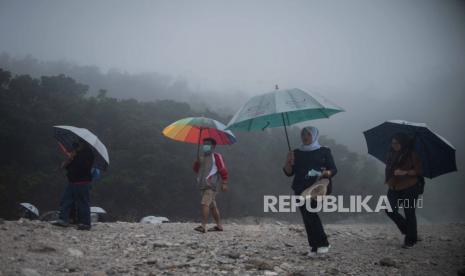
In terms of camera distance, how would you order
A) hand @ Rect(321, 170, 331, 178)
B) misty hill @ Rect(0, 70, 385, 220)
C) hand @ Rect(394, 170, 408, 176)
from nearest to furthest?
hand @ Rect(321, 170, 331, 178), hand @ Rect(394, 170, 408, 176), misty hill @ Rect(0, 70, 385, 220)

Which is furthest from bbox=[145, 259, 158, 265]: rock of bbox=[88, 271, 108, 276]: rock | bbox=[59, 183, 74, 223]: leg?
bbox=[59, 183, 74, 223]: leg

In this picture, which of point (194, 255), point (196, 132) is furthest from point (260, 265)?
point (196, 132)

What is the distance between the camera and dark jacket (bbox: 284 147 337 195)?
17.7 feet

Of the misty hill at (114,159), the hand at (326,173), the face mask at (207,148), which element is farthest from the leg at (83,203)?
the misty hill at (114,159)

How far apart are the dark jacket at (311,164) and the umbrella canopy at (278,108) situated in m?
0.60

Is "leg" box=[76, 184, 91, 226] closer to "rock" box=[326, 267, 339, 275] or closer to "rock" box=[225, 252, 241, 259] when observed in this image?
"rock" box=[225, 252, 241, 259]

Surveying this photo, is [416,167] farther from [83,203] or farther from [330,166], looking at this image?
[83,203]

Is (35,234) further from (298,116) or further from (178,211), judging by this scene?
(178,211)

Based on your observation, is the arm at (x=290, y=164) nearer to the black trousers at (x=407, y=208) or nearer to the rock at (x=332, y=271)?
the rock at (x=332, y=271)

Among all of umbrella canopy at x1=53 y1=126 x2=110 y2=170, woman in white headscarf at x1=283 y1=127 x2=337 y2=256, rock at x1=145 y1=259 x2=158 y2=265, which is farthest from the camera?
umbrella canopy at x1=53 y1=126 x2=110 y2=170

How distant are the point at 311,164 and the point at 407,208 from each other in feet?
7.29

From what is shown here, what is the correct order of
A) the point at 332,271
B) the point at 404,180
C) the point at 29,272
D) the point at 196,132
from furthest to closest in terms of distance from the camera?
the point at 196,132
the point at 404,180
the point at 332,271
the point at 29,272

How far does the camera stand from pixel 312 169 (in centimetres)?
539

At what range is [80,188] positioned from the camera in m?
7.04
